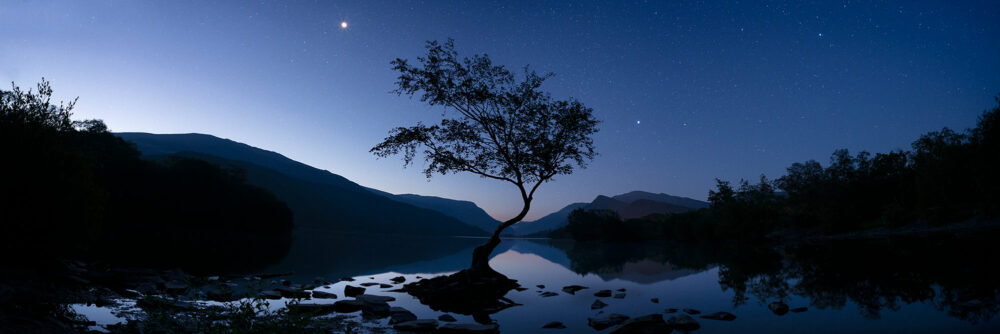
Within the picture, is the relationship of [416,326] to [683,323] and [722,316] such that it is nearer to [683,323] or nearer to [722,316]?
[683,323]

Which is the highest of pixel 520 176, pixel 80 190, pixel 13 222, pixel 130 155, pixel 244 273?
pixel 130 155

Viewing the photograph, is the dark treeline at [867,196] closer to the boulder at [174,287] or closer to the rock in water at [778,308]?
the rock in water at [778,308]

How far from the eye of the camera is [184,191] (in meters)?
111

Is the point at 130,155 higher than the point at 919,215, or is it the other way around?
the point at 130,155

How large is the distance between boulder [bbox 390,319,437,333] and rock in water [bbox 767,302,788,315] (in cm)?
1044

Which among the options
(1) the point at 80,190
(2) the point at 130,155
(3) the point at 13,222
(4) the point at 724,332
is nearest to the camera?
(4) the point at 724,332

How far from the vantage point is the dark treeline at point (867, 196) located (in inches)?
2434

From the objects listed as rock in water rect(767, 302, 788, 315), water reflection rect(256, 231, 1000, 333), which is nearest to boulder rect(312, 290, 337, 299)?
water reflection rect(256, 231, 1000, 333)

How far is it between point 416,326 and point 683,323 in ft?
23.8

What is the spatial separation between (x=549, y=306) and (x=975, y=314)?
11558 mm

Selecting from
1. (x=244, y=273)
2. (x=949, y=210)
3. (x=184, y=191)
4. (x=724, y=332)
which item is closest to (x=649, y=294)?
(x=724, y=332)

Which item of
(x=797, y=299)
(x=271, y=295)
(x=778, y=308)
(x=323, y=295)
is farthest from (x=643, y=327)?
(x=271, y=295)

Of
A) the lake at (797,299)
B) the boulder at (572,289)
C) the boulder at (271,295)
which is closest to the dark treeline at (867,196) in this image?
the lake at (797,299)

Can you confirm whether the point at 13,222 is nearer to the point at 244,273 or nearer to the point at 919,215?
the point at 244,273
